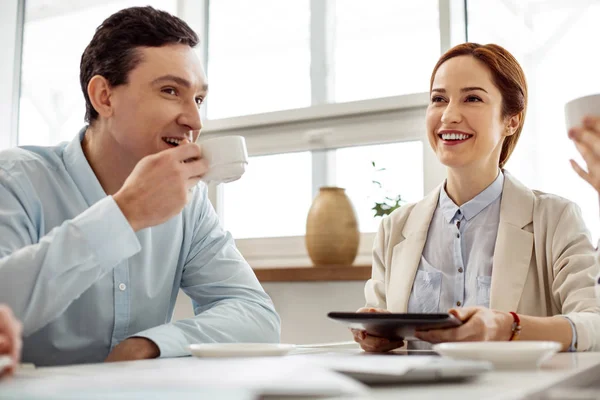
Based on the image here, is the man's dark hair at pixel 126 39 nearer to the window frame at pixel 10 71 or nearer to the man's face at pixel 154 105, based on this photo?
the man's face at pixel 154 105

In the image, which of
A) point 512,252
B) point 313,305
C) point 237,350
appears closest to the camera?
point 237,350

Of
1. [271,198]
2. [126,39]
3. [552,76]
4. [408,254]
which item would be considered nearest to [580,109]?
[408,254]

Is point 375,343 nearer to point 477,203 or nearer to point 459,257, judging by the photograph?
point 459,257

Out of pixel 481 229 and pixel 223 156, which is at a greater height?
pixel 223 156

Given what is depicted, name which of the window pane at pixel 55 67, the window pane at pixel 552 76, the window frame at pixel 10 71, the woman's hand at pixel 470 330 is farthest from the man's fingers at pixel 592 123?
the window frame at pixel 10 71

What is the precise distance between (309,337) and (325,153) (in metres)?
0.76

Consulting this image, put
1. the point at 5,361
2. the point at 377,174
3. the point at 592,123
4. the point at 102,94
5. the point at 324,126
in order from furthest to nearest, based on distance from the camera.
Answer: the point at 324,126 → the point at 377,174 → the point at 102,94 → the point at 592,123 → the point at 5,361

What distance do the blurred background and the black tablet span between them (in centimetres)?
124

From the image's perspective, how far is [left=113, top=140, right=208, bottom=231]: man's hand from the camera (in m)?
1.15

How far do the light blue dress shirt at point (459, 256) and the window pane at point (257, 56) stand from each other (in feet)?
3.63

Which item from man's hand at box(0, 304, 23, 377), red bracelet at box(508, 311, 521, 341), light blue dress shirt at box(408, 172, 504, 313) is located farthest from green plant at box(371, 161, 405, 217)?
man's hand at box(0, 304, 23, 377)

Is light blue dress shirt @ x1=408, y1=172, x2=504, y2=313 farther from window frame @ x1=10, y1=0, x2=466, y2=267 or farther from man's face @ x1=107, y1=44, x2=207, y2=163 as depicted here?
man's face @ x1=107, y1=44, x2=207, y2=163

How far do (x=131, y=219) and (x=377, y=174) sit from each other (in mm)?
1620

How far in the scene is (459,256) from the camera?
1860 mm
